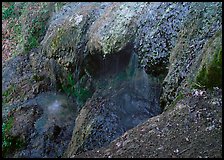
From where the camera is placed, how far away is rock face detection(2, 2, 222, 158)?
5.21 metres

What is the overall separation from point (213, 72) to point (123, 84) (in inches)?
125

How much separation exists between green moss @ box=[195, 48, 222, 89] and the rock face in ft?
0.05

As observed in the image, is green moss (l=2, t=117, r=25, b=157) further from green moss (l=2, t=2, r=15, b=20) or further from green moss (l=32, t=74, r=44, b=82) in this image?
green moss (l=2, t=2, r=15, b=20)

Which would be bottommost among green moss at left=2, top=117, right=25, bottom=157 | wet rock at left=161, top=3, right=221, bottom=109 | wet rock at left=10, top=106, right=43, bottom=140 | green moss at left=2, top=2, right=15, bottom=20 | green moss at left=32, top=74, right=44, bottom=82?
green moss at left=2, top=117, right=25, bottom=157

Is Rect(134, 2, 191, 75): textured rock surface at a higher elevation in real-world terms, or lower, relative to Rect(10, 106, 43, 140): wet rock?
higher

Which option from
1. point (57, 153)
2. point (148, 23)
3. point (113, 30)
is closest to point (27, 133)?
point (57, 153)

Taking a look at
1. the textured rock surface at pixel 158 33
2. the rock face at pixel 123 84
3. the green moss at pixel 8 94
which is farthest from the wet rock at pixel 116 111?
the green moss at pixel 8 94

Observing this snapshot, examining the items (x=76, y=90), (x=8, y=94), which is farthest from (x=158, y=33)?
(x=8, y=94)

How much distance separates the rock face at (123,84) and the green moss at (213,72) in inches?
0.5

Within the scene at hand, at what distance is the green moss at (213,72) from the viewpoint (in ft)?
17.4

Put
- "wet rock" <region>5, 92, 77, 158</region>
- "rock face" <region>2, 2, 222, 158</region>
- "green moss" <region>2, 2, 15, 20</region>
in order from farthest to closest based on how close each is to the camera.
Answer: "green moss" <region>2, 2, 15, 20</region>, "wet rock" <region>5, 92, 77, 158</region>, "rock face" <region>2, 2, 222, 158</region>

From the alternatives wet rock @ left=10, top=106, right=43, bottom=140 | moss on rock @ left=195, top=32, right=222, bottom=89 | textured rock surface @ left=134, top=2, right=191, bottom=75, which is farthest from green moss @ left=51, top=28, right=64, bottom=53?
moss on rock @ left=195, top=32, right=222, bottom=89

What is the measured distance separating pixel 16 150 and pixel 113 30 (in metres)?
3.79

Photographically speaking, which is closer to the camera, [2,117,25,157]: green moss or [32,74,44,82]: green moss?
[2,117,25,157]: green moss
